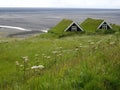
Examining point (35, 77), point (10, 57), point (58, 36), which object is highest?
point (35, 77)

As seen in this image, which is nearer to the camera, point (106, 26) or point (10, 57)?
point (10, 57)

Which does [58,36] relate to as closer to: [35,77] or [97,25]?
[97,25]

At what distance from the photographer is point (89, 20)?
63719mm

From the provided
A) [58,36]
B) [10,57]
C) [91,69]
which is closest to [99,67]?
[91,69]

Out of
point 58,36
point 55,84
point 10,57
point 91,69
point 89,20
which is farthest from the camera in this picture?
point 89,20

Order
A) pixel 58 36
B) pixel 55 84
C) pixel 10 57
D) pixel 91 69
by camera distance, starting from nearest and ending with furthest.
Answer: pixel 55 84 < pixel 91 69 < pixel 10 57 < pixel 58 36

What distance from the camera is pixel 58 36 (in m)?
57.4

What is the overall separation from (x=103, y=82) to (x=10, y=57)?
22.6 m

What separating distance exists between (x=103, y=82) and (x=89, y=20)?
187 ft

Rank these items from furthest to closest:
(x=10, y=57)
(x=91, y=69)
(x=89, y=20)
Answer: (x=89, y=20) < (x=10, y=57) < (x=91, y=69)

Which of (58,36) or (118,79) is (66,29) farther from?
(118,79)

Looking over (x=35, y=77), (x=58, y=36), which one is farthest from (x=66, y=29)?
(x=35, y=77)

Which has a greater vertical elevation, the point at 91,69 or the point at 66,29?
the point at 91,69

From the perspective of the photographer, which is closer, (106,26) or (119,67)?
(119,67)
